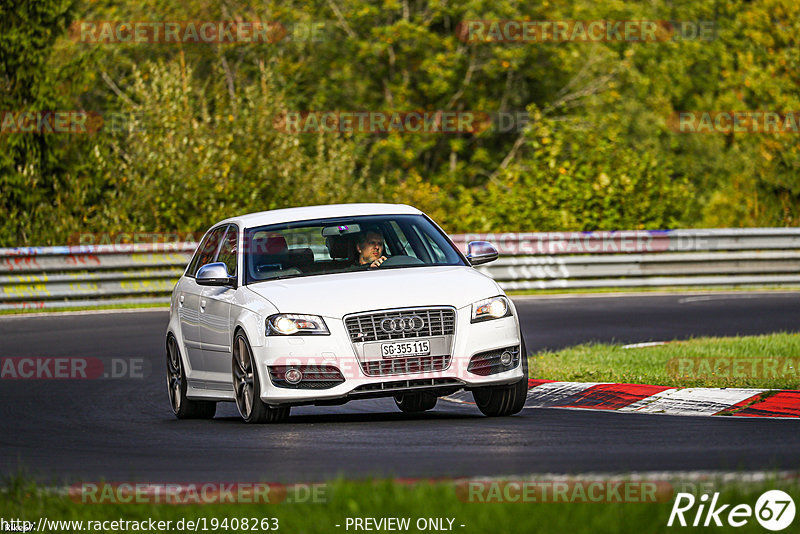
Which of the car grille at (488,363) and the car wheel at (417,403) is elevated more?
the car grille at (488,363)

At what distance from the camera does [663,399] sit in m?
11.7

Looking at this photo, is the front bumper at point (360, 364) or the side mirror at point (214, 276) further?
the side mirror at point (214, 276)

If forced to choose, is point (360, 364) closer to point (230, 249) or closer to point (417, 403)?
point (417, 403)

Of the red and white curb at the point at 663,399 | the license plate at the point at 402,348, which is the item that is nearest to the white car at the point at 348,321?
the license plate at the point at 402,348

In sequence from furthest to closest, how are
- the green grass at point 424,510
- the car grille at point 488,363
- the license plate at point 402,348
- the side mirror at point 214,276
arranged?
the side mirror at point 214,276
the car grille at point 488,363
the license plate at point 402,348
the green grass at point 424,510

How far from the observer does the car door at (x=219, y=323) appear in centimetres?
1127

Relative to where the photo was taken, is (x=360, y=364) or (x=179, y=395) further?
(x=179, y=395)

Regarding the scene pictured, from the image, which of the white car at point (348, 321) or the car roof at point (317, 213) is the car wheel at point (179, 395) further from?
the car roof at point (317, 213)

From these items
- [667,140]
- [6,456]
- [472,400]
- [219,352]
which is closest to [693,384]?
[472,400]

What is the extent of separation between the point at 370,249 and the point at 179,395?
6.88ft

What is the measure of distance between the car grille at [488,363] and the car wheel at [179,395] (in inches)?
107

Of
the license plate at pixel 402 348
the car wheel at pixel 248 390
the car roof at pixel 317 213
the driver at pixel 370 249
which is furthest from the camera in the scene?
the car roof at pixel 317 213

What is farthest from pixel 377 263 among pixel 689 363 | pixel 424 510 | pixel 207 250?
pixel 424 510

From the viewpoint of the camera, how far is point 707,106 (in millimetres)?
58594
